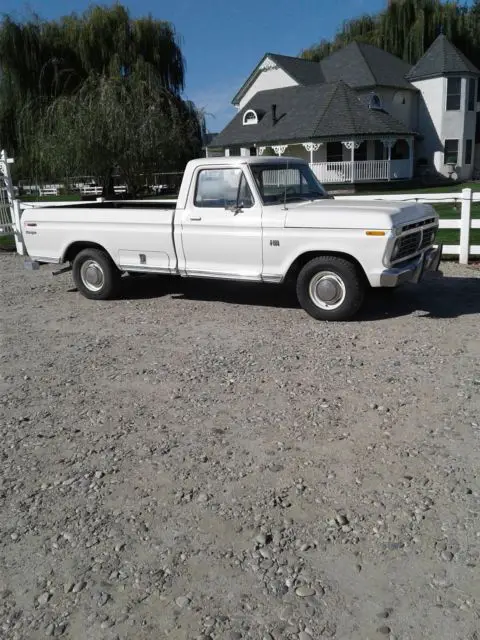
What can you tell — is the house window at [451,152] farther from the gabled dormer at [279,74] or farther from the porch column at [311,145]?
the porch column at [311,145]

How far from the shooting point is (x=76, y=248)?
895cm

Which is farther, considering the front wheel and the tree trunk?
the tree trunk

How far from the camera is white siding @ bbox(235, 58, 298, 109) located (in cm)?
3766

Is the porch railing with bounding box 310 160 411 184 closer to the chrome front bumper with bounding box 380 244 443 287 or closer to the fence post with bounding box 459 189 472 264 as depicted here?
the fence post with bounding box 459 189 472 264

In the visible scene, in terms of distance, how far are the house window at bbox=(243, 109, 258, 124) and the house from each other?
0.20ft

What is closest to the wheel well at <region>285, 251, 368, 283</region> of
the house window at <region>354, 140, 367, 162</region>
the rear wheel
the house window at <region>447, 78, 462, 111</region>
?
the rear wheel

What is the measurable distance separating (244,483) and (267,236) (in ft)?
13.1

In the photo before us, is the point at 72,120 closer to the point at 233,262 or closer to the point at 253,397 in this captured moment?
the point at 233,262

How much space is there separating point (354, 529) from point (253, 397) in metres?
1.93

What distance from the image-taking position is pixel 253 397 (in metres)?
5.01

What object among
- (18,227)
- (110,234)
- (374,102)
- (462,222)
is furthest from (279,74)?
(110,234)

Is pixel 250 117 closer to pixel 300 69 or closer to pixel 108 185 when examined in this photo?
pixel 300 69

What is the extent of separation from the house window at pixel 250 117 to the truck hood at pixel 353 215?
30.7m

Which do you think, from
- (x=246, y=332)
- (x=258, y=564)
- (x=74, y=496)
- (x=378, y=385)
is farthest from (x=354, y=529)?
(x=246, y=332)
